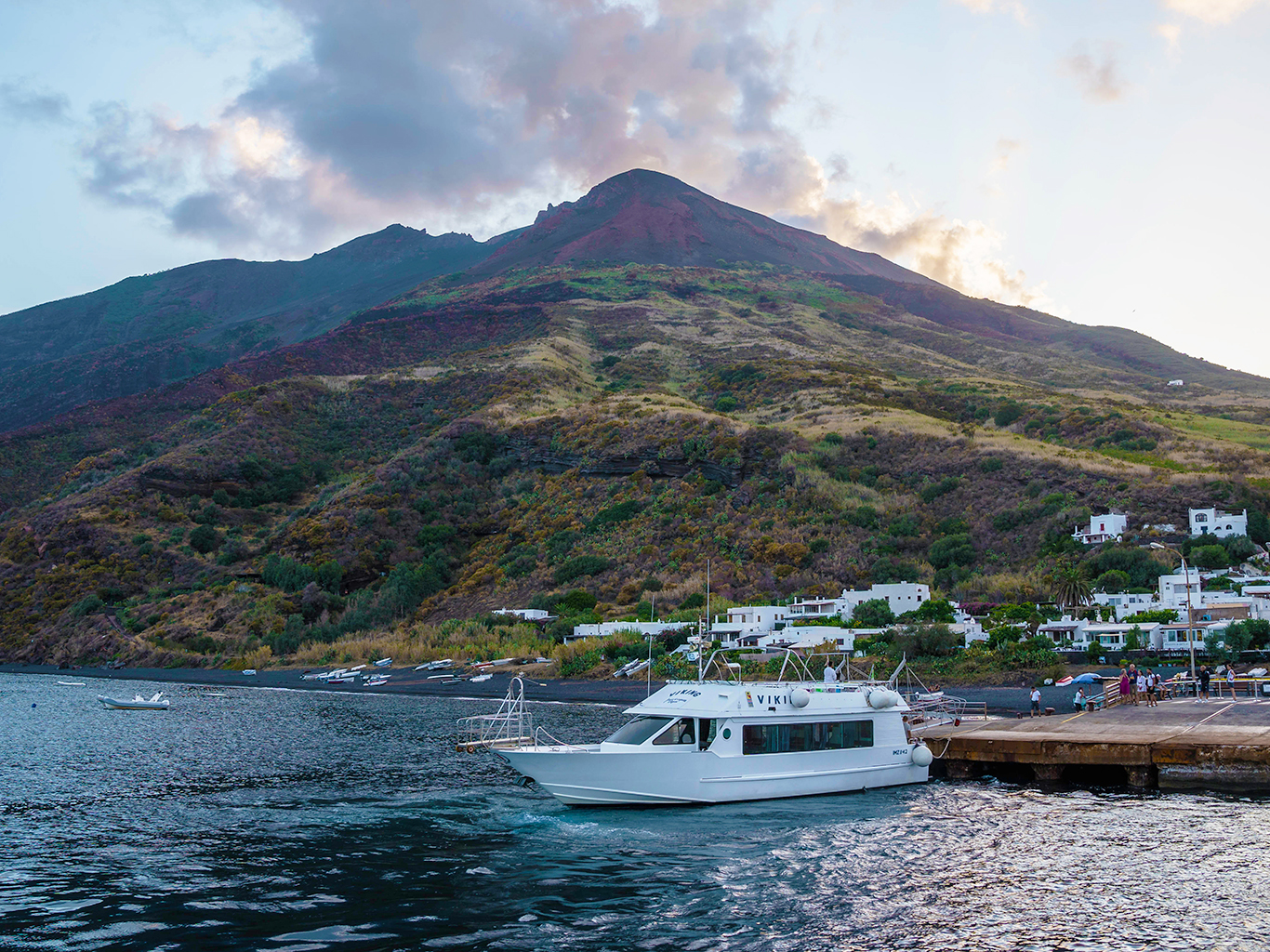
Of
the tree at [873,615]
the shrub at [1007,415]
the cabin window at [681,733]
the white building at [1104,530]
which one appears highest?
the shrub at [1007,415]

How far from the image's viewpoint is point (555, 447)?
11125 cm

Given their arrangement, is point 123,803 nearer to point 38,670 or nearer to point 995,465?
point 38,670

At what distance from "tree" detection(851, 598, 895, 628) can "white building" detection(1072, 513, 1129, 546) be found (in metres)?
18.9

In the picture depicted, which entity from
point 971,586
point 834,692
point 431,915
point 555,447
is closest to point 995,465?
point 971,586

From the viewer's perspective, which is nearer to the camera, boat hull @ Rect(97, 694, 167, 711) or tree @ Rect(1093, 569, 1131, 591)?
boat hull @ Rect(97, 694, 167, 711)

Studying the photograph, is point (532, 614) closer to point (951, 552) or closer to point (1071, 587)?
point (951, 552)

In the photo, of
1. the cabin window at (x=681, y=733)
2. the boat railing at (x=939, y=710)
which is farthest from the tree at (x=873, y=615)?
the cabin window at (x=681, y=733)

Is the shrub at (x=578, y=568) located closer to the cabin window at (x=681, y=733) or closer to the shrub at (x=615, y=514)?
the shrub at (x=615, y=514)

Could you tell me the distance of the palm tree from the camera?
61403 mm

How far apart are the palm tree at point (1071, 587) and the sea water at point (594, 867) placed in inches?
1512

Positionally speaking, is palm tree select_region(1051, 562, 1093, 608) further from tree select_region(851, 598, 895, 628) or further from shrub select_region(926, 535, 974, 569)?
tree select_region(851, 598, 895, 628)

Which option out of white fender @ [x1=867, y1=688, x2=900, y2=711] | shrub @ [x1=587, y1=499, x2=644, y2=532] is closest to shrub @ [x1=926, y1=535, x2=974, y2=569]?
shrub @ [x1=587, y1=499, x2=644, y2=532]

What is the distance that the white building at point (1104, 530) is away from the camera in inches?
2837

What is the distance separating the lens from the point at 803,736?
2548 cm
